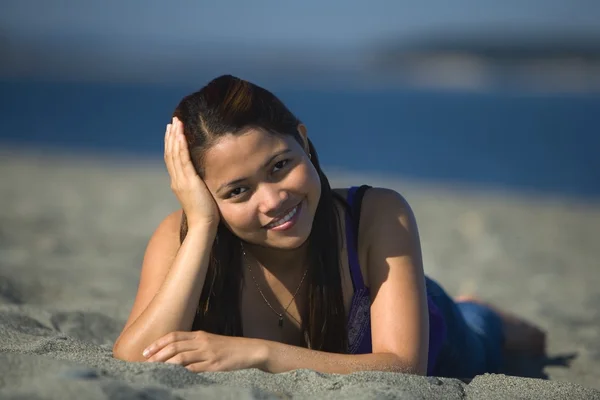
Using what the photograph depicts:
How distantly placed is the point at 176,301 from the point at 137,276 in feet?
10.6

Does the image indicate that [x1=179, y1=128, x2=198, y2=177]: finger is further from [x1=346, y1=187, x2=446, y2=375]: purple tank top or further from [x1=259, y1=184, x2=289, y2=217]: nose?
[x1=346, y1=187, x2=446, y2=375]: purple tank top

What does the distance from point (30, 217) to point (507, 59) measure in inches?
4531

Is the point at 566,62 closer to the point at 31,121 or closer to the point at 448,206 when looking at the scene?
the point at 31,121

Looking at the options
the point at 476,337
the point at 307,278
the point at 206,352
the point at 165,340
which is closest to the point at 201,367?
the point at 206,352

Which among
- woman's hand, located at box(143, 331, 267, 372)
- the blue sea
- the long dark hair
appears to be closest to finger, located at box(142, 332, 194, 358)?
woman's hand, located at box(143, 331, 267, 372)

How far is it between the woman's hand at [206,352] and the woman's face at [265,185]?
462 mm

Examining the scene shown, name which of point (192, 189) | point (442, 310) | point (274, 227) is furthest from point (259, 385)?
point (442, 310)

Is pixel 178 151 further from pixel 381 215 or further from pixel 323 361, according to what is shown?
pixel 323 361

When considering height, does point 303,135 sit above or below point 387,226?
Result: above

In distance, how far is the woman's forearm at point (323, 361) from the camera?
130 inches

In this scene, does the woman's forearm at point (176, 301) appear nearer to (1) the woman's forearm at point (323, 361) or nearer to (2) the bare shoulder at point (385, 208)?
(1) the woman's forearm at point (323, 361)

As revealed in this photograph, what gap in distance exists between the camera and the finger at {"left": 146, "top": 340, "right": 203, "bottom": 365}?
3.25 m

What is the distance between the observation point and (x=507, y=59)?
118 m

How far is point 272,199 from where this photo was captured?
334 cm
